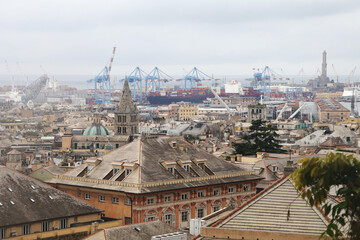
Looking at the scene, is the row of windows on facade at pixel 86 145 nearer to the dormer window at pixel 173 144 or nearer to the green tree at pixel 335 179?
the dormer window at pixel 173 144

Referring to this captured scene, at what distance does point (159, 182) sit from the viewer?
56.6m

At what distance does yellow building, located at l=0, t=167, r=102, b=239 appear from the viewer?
46769 mm

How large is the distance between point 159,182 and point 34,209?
32.8ft

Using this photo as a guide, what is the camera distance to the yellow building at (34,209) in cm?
4677

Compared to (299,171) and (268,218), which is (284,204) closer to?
(268,218)

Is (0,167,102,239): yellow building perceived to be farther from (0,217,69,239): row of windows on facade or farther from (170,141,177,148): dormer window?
(170,141,177,148): dormer window

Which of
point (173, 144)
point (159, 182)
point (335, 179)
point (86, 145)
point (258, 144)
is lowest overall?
point (86, 145)

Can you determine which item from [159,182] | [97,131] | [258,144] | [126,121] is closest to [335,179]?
[159,182]

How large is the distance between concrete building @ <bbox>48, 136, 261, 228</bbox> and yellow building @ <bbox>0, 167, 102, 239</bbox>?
387 cm

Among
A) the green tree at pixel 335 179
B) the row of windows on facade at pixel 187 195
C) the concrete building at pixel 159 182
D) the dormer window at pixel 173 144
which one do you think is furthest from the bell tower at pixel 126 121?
the green tree at pixel 335 179

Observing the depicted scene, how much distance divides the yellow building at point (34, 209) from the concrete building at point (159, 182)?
3.87m

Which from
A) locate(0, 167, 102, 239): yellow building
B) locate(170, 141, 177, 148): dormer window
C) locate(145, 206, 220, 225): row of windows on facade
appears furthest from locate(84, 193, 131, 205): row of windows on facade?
locate(170, 141, 177, 148): dormer window

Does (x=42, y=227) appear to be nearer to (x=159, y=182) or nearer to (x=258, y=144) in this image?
(x=159, y=182)

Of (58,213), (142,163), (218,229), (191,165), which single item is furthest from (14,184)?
(218,229)
